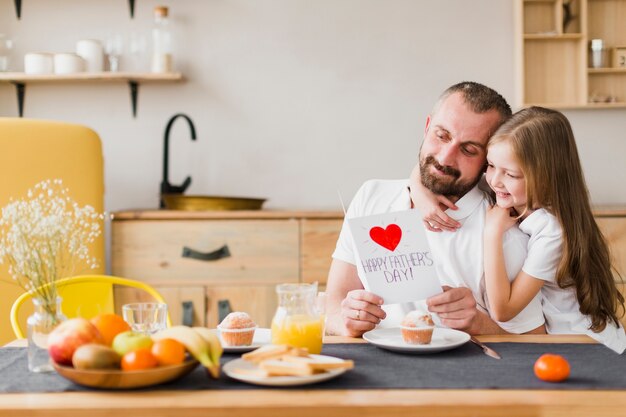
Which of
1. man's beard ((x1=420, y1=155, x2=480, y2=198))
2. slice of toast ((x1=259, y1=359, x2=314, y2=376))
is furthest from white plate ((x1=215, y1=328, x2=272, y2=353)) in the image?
man's beard ((x1=420, y1=155, x2=480, y2=198))

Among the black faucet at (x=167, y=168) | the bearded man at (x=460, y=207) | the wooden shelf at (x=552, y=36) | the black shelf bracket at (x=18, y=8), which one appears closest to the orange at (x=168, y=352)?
the bearded man at (x=460, y=207)

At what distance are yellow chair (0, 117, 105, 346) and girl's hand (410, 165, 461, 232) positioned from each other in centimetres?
99

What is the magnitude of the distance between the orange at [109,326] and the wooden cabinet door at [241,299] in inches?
70.5

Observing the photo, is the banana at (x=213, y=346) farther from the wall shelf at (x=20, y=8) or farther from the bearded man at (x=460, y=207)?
the wall shelf at (x=20, y=8)

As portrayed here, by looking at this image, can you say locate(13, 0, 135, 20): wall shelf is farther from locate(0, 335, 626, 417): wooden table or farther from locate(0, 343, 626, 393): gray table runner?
locate(0, 335, 626, 417): wooden table

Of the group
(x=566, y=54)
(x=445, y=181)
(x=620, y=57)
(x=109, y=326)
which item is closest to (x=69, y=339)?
(x=109, y=326)

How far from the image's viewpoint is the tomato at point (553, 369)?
3.91 ft

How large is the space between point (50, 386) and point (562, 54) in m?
3.03

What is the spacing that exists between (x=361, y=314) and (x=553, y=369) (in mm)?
483

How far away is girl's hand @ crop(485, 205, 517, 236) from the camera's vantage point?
70.9 inches

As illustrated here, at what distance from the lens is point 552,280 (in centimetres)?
174

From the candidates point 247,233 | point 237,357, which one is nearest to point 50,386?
point 237,357

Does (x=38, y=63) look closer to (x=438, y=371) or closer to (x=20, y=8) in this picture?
(x=20, y=8)

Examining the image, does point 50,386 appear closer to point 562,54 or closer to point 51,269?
point 51,269
